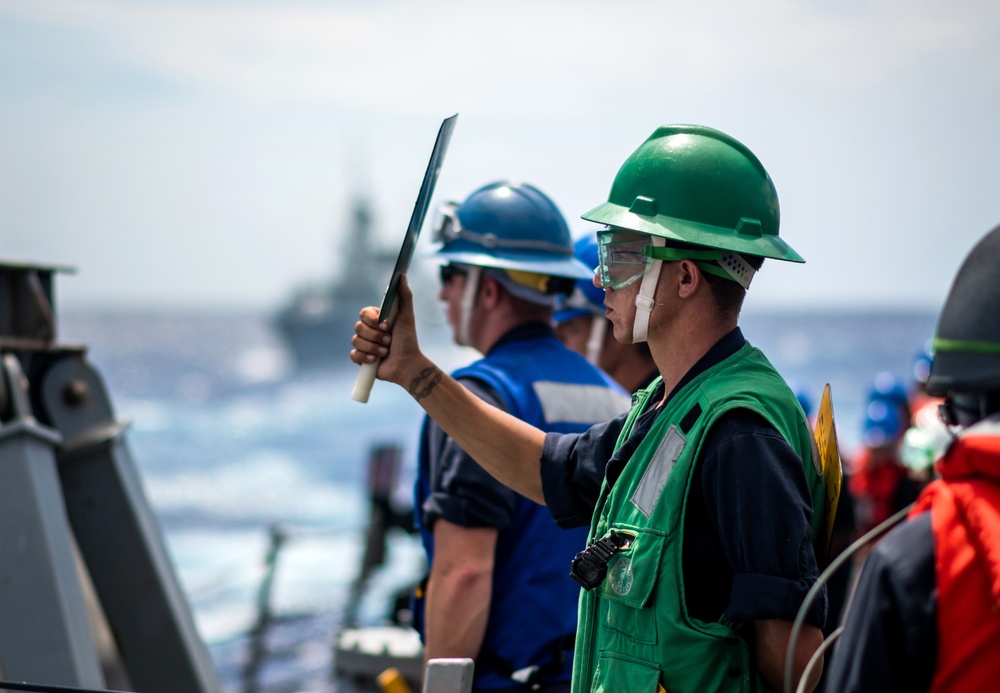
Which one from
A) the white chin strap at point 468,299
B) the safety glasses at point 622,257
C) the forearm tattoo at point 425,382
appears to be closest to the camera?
the safety glasses at point 622,257

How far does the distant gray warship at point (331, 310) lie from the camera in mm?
84875

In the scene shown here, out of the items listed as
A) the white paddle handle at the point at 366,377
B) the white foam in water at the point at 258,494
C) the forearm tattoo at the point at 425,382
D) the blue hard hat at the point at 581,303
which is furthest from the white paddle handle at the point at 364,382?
the white foam in water at the point at 258,494

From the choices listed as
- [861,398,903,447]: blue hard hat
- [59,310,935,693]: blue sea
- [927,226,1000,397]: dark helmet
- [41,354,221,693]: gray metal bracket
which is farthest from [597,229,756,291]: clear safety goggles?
[861,398,903,447]: blue hard hat

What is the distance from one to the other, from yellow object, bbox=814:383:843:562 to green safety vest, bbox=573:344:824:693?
26mm

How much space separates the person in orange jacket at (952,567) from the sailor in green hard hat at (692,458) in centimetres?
41

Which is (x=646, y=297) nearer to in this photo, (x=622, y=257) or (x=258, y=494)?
(x=622, y=257)

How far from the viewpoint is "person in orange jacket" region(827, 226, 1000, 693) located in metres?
1.40

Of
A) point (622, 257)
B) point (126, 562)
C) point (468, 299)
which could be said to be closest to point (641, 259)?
point (622, 257)

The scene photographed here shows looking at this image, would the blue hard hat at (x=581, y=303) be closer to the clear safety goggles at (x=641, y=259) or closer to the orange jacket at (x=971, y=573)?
the clear safety goggles at (x=641, y=259)

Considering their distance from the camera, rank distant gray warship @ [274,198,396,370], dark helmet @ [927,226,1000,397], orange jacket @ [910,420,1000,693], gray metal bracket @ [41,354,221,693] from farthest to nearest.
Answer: distant gray warship @ [274,198,396,370]
gray metal bracket @ [41,354,221,693]
dark helmet @ [927,226,1000,397]
orange jacket @ [910,420,1000,693]

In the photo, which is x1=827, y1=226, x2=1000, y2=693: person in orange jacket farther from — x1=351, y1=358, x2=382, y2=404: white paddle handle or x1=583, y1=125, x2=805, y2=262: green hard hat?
x1=351, y1=358, x2=382, y2=404: white paddle handle

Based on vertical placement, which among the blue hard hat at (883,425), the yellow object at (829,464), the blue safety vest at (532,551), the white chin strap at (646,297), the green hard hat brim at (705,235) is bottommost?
the blue hard hat at (883,425)

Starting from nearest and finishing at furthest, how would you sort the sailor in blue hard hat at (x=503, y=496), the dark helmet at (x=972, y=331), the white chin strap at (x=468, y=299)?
the dark helmet at (x=972, y=331)
the sailor in blue hard hat at (x=503, y=496)
the white chin strap at (x=468, y=299)

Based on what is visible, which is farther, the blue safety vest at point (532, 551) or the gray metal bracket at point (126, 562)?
the gray metal bracket at point (126, 562)
